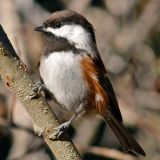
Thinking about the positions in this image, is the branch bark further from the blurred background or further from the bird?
the blurred background

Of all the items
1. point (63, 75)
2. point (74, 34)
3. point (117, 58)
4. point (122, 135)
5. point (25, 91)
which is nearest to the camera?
point (25, 91)

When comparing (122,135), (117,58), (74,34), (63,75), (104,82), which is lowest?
(122,135)

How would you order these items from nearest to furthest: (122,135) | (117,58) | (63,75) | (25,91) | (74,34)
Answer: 1. (25,91)
2. (63,75)
3. (74,34)
4. (122,135)
5. (117,58)

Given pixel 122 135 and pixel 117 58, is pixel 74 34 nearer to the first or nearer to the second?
pixel 122 135

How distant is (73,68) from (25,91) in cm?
83

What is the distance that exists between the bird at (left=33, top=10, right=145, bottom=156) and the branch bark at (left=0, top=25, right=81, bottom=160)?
2.38ft

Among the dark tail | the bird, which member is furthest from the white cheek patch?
the dark tail

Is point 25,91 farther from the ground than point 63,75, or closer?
farther from the ground

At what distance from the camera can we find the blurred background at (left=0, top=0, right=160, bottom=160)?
3818 millimetres

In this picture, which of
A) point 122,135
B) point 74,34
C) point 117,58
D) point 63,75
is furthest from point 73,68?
point 117,58

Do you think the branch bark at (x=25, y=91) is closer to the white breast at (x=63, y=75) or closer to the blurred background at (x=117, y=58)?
the white breast at (x=63, y=75)

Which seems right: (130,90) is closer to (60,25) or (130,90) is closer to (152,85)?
(152,85)

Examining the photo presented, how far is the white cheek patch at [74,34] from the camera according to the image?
3.02 m

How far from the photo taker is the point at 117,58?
12.8 feet
